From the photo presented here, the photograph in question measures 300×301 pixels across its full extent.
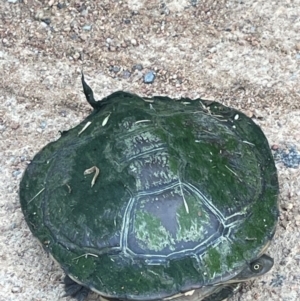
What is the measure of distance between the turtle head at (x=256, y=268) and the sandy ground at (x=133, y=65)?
0.37m

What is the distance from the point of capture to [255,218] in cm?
297

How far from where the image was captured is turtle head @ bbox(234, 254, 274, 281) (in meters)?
2.93

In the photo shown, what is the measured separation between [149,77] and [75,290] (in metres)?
1.51

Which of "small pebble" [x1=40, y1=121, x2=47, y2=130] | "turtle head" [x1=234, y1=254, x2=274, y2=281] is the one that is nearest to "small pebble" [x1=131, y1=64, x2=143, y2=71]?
"small pebble" [x1=40, y1=121, x2=47, y2=130]

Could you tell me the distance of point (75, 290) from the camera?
3188mm

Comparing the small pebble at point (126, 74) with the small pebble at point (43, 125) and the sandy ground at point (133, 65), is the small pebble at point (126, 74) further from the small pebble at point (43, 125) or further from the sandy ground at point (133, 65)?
the small pebble at point (43, 125)

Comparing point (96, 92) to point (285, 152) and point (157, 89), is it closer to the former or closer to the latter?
point (157, 89)

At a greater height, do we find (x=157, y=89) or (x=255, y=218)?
(x=255, y=218)

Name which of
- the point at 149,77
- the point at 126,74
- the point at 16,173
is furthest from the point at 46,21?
the point at 16,173

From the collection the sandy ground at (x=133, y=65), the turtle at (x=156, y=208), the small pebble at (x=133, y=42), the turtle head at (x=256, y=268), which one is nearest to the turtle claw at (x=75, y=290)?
the turtle at (x=156, y=208)

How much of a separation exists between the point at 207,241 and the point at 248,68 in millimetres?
1616

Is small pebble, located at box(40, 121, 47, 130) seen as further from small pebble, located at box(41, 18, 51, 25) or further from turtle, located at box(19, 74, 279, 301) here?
small pebble, located at box(41, 18, 51, 25)

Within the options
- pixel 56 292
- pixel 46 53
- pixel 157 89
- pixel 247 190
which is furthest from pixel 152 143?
pixel 46 53

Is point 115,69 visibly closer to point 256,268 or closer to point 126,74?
point 126,74
